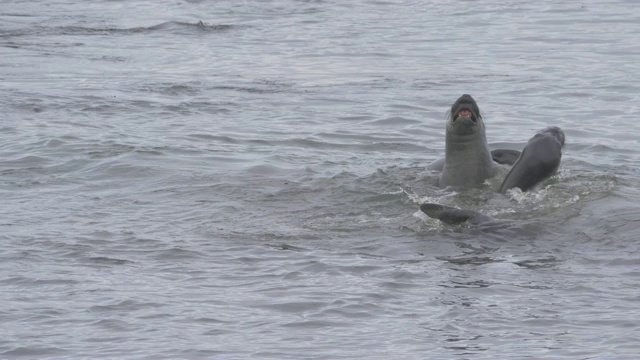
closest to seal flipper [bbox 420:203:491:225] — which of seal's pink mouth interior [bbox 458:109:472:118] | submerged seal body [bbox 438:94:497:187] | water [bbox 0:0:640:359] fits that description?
water [bbox 0:0:640:359]

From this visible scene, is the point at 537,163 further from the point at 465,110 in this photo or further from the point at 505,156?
the point at 505,156

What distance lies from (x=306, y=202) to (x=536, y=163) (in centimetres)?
176

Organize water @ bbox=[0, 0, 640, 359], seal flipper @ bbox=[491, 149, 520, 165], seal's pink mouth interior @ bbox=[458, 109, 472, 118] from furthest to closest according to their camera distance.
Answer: seal flipper @ bbox=[491, 149, 520, 165], seal's pink mouth interior @ bbox=[458, 109, 472, 118], water @ bbox=[0, 0, 640, 359]

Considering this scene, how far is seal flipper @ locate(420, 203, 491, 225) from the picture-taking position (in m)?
8.78

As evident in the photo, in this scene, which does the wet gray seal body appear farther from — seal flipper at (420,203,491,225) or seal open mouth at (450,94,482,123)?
seal flipper at (420,203,491,225)

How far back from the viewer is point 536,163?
9.83m

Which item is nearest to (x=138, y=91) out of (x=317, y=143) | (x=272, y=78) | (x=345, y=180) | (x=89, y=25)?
(x=272, y=78)

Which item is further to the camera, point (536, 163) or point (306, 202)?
point (306, 202)

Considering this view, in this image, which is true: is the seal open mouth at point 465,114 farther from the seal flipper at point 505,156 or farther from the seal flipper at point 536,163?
the seal flipper at point 505,156

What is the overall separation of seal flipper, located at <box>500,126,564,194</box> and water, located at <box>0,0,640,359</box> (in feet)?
0.36

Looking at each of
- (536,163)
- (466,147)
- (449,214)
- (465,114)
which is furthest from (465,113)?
(449,214)

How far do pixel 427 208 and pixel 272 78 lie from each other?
27.6 feet

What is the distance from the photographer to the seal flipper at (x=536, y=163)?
9.79 m

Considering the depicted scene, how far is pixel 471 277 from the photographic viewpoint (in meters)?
7.87
